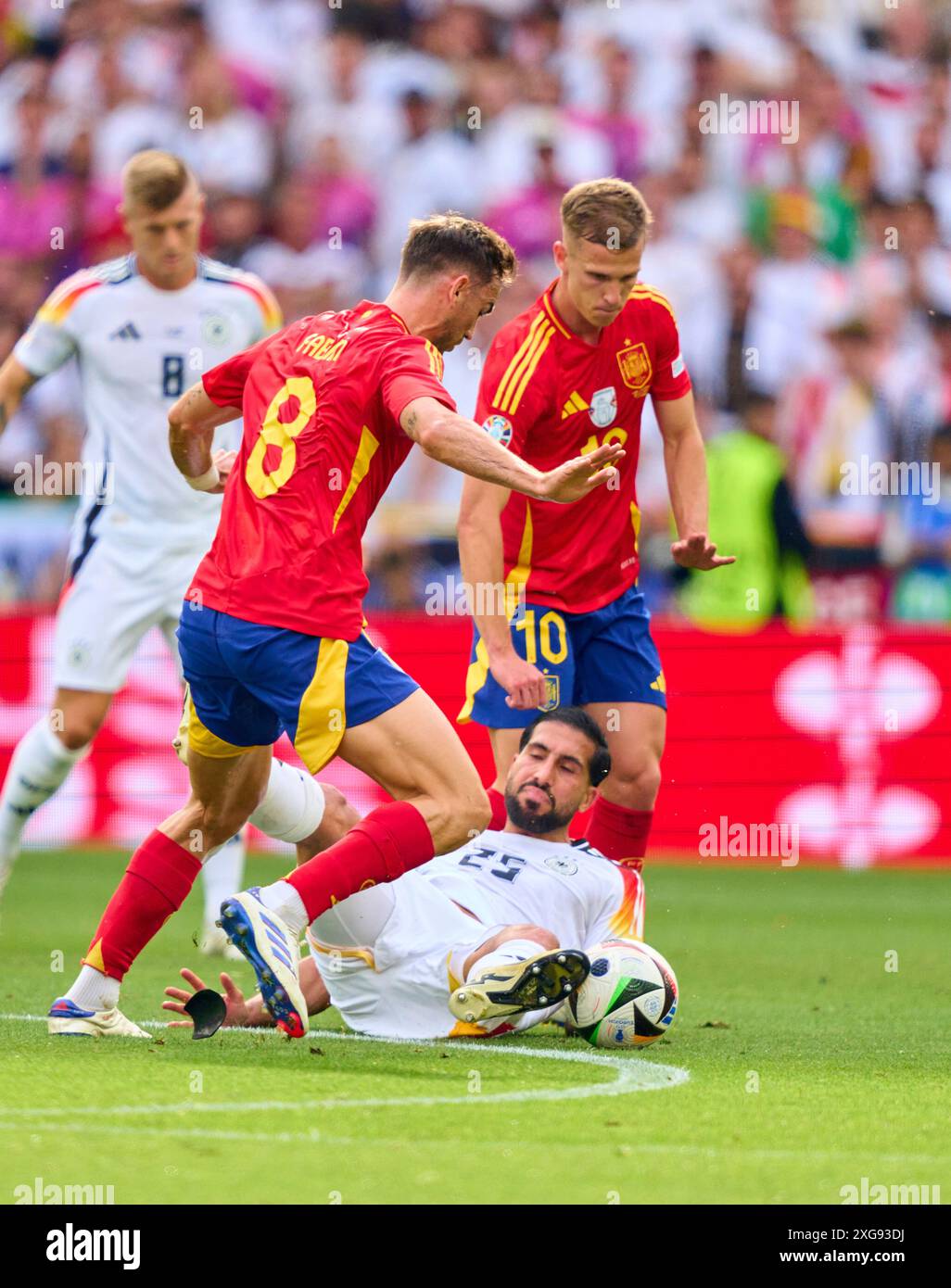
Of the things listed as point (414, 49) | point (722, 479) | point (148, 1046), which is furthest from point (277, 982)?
point (414, 49)

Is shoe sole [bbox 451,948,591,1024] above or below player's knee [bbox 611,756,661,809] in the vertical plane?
below

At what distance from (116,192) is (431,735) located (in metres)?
10.9

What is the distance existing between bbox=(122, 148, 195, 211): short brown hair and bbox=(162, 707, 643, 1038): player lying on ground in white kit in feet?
9.45

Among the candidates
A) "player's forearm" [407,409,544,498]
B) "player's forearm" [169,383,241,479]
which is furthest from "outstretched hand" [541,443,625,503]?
"player's forearm" [169,383,241,479]

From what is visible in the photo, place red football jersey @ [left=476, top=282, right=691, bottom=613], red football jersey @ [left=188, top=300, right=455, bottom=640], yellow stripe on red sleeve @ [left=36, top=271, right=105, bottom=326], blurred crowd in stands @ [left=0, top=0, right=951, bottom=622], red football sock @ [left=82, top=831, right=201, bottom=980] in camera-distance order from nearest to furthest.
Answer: red football jersey @ [left=188, top=300, right=455, bottom=640], red football sock @ [left=82, top=831, right=201, bottom=980], red football jersey @ [left=476, top=282, right=691, bottom=613], yellow stripe on red sleeve @ [left=36, top=271, right=105, bottom=326], blurred crowd in stands @ [left=0, top=0, right=951, bottom=622]

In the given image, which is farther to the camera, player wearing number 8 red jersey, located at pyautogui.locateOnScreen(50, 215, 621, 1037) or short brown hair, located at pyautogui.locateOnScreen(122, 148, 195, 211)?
short brown hair, located at pyautogui.locateOnScreen(122, 148, 195, 211)

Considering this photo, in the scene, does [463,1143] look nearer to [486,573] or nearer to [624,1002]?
[624,1002]

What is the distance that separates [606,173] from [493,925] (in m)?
9.96

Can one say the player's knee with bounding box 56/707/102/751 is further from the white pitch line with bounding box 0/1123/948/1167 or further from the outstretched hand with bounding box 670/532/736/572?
the white pitch line with bounding box 0/1123/948/1167

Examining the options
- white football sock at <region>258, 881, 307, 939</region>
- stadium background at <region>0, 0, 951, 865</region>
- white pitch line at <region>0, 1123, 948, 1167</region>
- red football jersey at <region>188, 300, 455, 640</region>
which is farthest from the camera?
stadium background at <region>0, 0, 951, 865</region>

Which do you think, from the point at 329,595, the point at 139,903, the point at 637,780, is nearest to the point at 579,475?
the point at 329,595

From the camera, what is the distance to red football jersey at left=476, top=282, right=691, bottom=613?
7.12 metres

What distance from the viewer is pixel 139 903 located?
6012mm

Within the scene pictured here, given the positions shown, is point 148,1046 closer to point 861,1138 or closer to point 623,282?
point 861,1138
